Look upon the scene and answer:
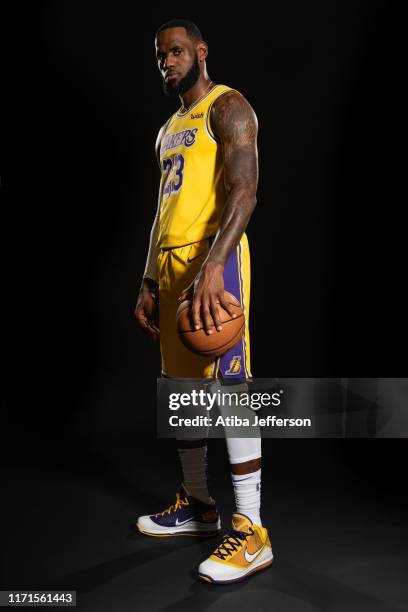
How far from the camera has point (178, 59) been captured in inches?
103

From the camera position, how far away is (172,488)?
3.40 m

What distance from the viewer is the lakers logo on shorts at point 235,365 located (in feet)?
8.01

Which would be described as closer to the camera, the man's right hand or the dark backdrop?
the man's right hand

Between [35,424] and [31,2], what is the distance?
8.82 ft

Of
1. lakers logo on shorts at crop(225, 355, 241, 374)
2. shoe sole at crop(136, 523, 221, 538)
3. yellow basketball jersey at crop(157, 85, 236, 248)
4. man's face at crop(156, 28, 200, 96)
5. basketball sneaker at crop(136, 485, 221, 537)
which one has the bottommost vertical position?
shoe sole at crop(136, 523, 221, 538)

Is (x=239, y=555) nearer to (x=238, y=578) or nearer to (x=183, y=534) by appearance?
(x=238, y=578)

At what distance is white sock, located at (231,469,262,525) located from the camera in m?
2.49

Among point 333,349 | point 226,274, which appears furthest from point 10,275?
point 226,274

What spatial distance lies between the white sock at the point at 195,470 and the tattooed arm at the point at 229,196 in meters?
0.77

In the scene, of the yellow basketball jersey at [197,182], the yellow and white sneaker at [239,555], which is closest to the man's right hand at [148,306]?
the yellow basketball jersey at [197,182]

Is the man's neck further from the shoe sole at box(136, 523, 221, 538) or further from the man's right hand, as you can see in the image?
the shoe sole at box(136, 523, 221, 538)

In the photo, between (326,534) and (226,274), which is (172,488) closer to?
(326,534)

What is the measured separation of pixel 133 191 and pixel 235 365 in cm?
238

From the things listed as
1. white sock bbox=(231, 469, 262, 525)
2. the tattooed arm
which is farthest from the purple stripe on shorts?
white sock bbox=(231, 469, 262, 525)
